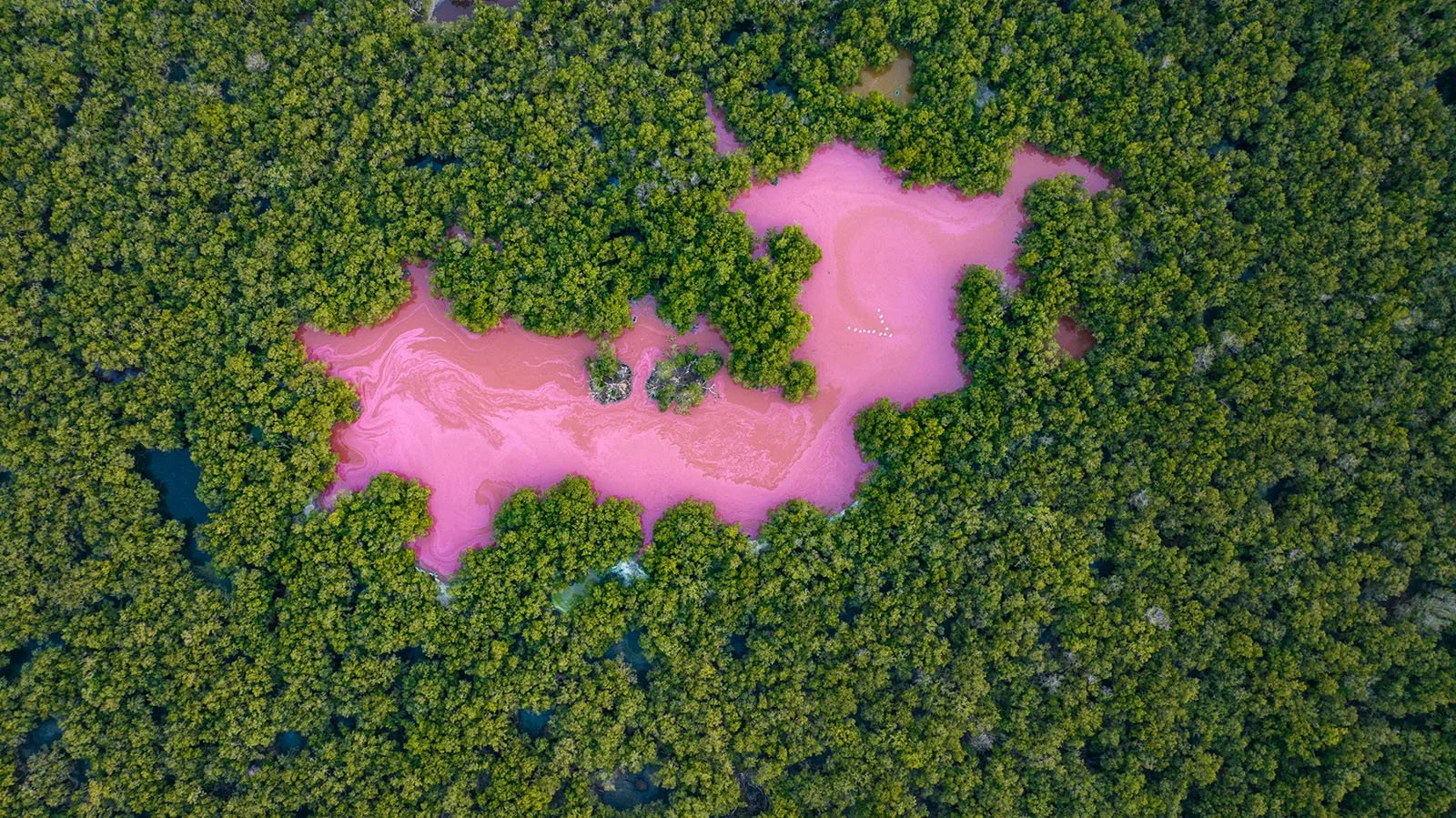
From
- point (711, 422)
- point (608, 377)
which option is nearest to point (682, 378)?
point (711, 422)

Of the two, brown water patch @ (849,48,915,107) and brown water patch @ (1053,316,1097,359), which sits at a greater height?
brown water patch @ (849,48,915,107)

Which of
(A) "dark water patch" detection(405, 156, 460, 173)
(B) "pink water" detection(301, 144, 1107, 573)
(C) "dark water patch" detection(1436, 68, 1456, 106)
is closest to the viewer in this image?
(C) "dark water patch" detection(1436, 68, 1456, 106)

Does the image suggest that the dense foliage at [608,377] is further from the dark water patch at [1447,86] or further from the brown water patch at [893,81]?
the dark water patch at [1447,86]

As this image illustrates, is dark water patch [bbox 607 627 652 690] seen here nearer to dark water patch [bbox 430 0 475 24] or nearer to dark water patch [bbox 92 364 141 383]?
dark water patch [bbox 92 364 141 383]

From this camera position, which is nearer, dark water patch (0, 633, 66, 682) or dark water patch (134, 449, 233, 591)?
dark water patch (0, 633, 66, 682)

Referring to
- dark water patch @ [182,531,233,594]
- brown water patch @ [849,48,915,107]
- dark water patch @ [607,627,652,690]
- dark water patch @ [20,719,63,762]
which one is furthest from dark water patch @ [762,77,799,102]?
dark water patch @ [20,719,63,762]

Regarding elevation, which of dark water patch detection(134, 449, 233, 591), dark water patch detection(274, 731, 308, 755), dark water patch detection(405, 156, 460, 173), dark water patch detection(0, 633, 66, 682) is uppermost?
dark water patch detection(405, 156, 460, 173)

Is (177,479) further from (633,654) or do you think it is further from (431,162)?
(633,654)

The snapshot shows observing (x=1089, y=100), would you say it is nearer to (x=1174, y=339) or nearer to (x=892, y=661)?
(x=1174, y=339)
